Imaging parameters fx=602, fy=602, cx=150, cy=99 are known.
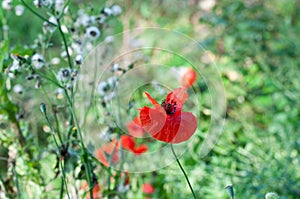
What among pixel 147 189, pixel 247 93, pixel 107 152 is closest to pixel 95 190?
pixel 107 152

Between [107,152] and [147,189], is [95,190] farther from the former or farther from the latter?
[147,189]

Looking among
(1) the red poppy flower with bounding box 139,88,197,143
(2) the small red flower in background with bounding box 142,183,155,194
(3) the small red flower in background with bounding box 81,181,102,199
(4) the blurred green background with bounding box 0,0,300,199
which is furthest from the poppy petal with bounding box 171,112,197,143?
(2) the small red flower in background with bounding box 142,183,155,194

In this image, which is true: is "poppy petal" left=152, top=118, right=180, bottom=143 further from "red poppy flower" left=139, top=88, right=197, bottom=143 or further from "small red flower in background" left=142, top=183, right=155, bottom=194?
"small red flower in background" left=142, top=183, right=155, bottom=194

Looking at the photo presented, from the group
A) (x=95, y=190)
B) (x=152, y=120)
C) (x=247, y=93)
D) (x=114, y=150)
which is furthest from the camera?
(x=247, y=93)

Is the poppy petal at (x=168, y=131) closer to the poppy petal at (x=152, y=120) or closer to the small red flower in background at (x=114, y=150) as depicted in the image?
the poppy petal at (x=152, y=120)

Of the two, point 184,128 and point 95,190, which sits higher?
point 95,190

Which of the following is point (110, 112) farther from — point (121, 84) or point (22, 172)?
point (22, 172)

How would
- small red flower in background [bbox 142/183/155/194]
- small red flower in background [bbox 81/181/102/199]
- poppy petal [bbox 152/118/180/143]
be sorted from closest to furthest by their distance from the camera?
poppy petal [bbox 152/118/180/143], small red flower in background [bbox 81/181/102/199], small red flower in background [bbox 142/183/155/194]

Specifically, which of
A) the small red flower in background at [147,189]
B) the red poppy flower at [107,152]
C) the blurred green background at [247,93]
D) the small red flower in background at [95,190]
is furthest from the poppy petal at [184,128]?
the small red flower in background at [147,189]

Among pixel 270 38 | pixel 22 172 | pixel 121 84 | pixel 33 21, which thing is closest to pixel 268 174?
pixel 121 84
